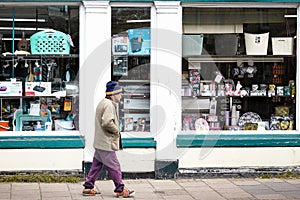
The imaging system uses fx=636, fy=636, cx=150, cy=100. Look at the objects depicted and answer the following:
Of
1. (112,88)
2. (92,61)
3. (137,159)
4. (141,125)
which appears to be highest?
(92,61)

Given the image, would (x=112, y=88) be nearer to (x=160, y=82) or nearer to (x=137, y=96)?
(x=160, y=82)

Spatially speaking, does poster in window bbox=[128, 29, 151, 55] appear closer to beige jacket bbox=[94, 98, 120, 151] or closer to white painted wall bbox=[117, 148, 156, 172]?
white painted wall bbox=[117, 148, 156, 172]

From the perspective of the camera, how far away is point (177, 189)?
1003 centimetres

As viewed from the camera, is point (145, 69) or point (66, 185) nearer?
point (66, 185)

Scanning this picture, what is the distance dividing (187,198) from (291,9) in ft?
13.2

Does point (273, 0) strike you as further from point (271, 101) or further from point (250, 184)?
point (250, 184)

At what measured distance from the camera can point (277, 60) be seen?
11383mm

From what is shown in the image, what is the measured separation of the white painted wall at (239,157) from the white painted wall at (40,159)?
1804mm

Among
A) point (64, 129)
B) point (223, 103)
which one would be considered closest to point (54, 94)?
point (64, 129)

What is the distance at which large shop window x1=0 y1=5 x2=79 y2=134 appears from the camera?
1086 centimetres

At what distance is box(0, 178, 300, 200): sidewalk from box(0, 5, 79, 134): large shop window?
1251 mm

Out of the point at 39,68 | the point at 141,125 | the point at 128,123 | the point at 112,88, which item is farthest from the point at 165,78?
the point at 39,68

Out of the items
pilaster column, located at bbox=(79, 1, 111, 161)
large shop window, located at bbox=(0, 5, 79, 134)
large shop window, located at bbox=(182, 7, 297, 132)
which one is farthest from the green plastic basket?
large shop window, located at bbox=(182, 7, 297, 132)

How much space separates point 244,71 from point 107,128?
3385 millimetres
